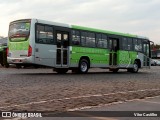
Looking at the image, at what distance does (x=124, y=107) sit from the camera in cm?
1041

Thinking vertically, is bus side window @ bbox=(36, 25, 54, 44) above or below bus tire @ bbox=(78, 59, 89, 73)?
above

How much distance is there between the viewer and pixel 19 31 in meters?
24.1

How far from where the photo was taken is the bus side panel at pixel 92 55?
25.9 metres

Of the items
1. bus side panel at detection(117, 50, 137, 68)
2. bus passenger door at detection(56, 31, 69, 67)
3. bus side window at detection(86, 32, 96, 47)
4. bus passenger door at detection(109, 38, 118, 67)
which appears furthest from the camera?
bus side panel at detection(117, 50, 137, 68)

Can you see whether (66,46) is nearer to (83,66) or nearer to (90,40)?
(83,66)

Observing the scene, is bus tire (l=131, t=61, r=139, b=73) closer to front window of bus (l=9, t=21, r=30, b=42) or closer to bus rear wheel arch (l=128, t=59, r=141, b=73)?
bus rear wheel arch (l=128, t=59, r=141, b=73)

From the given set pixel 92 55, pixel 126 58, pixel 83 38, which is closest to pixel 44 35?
pixel 83 38

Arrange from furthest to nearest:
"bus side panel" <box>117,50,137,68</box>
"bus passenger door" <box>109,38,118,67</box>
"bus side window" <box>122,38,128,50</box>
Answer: "bus side window" <box>122,38,128,50</box>, "bus side panel" <box>117,50,137,68</box>, "bus passenger door" <box>109,38,118,67</box>

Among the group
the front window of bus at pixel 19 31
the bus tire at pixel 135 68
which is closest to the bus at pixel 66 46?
the front window of bus at pixel 19 31

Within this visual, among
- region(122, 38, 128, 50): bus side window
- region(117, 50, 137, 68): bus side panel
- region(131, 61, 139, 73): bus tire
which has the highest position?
region(122, 38, 128, 50): bus side window

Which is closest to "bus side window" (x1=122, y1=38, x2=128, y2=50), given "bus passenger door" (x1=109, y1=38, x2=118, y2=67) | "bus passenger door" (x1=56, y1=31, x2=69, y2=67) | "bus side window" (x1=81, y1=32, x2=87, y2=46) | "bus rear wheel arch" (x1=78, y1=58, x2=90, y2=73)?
"bus passenger door" (x1=109, y1=38, x2=118, y2=67)

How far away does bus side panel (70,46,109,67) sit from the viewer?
25.9 meters

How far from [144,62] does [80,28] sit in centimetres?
927

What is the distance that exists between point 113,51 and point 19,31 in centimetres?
882
